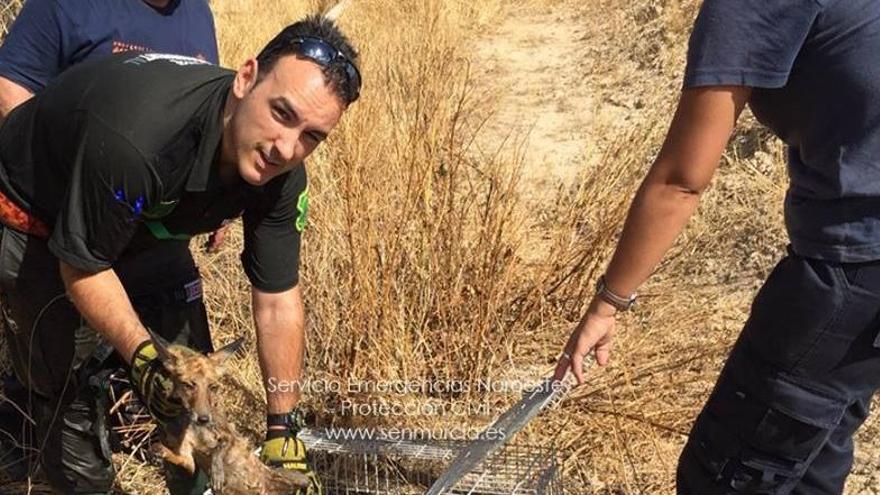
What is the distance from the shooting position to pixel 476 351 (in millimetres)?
2605

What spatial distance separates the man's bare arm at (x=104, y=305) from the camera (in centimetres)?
159

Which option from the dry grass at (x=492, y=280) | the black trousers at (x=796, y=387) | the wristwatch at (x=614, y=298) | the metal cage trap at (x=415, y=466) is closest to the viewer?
the black trousers at (x=796, y=387)

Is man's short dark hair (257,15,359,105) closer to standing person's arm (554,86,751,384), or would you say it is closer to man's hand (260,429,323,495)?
standing person's arm (554,86,751,384)

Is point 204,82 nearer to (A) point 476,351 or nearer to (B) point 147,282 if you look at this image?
(B) point 147,282

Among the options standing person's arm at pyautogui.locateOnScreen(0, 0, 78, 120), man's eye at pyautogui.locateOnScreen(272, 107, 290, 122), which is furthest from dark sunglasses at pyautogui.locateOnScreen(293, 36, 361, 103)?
standing person's arm at pyautogui.locateOnScreen(0, 0, 78, 120)

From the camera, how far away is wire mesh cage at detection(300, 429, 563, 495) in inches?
88.0

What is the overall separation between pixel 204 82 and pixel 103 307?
0.48 meters

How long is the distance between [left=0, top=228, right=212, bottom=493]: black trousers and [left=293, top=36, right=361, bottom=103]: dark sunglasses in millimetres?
685

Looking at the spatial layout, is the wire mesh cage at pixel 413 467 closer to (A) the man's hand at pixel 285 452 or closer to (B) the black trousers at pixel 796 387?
(A) the man's hand at pixel 285 452

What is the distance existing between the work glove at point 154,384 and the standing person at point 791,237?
0.69 m

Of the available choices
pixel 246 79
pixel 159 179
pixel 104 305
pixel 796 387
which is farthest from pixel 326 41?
pixel 796 387

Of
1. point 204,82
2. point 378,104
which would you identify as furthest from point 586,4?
point 204,82

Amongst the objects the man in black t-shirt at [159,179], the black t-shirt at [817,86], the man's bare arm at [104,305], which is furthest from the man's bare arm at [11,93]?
the black t-shirt at [817,86]

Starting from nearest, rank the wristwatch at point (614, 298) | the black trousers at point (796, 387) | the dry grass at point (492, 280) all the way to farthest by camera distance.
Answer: the black trousers at point (796, 387)
the wristwatch at point (614, 298)
the dry grass at point (492, 280)
